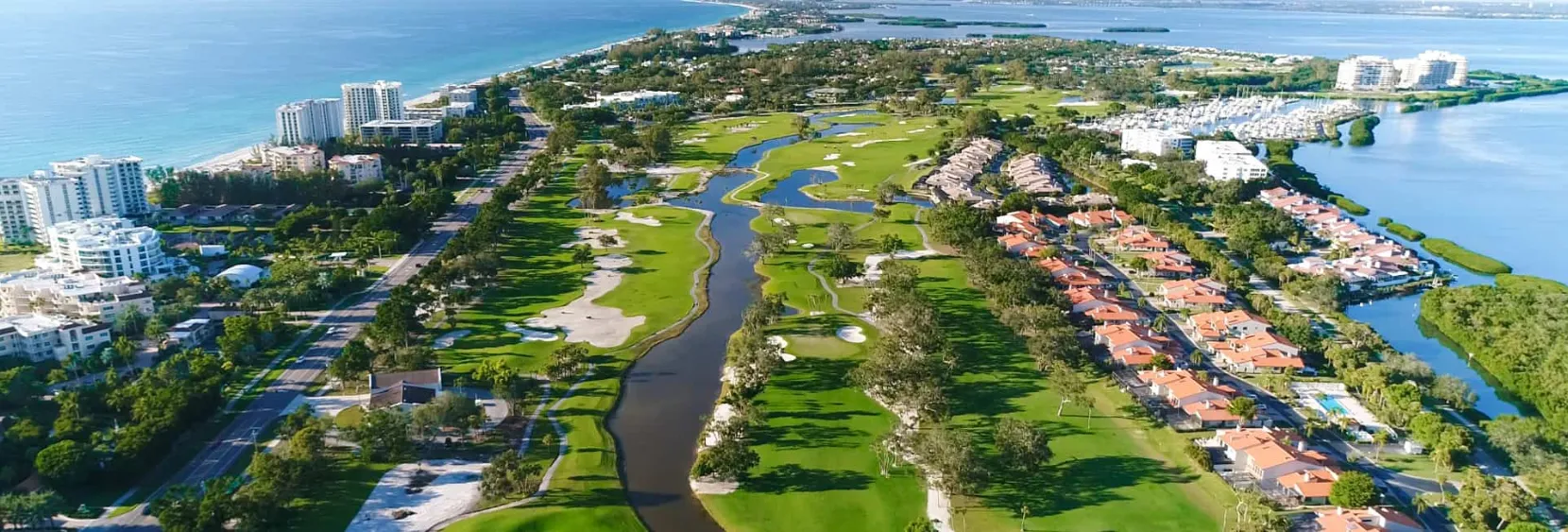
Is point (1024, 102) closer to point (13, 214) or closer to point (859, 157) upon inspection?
point (859, 157)

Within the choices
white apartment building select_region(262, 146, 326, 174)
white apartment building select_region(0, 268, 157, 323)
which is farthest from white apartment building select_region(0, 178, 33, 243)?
white apartment building select_region(0, 268, 157, 323)

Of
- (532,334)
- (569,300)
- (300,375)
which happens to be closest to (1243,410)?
(532,334)

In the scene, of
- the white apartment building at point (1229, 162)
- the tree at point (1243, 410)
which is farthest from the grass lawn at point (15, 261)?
the white apartment building at point (1229, 162)

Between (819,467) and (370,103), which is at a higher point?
(370,103)

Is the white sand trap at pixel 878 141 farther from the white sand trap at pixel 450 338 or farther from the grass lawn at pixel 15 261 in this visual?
the grass lawn at pixel 15 261

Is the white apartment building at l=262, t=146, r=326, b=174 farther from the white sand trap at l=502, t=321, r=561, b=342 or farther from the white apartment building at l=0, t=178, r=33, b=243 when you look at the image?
the white sand trap at l=502, t=321, r=561, b=342
